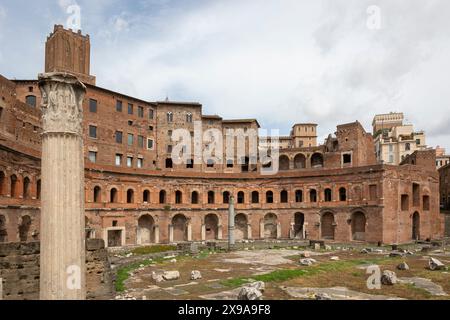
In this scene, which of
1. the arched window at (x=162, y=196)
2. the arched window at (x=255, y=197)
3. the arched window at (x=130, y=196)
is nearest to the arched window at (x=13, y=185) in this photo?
the arched window at (x=130, y=196)

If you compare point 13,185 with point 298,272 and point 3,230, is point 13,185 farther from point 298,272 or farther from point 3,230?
point 298,272

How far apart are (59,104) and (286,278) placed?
13.9 metres

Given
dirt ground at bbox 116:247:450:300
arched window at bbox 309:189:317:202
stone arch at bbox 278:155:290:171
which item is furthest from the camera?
stone arch at bbox 278:155:290:171

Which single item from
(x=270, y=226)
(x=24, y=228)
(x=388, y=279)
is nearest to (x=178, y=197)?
(x=270, y=226)

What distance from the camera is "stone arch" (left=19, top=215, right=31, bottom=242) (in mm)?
24750

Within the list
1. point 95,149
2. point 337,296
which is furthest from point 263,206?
point 337,296

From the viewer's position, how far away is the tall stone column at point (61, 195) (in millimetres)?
7523

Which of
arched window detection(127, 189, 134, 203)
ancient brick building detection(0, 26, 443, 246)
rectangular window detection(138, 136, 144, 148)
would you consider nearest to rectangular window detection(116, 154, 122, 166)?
ancient brick building detection(0, 26, 443, 246)

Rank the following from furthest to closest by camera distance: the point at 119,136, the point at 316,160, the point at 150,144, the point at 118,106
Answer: the point at 316,160 < the point at 150,144 < the point at 118,106 < the point at 119,136

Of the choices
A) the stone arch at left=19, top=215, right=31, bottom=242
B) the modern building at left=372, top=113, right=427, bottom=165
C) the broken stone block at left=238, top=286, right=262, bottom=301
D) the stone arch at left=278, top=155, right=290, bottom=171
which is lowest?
the broken stone block at left=238, top=286, right=262, bottom=301

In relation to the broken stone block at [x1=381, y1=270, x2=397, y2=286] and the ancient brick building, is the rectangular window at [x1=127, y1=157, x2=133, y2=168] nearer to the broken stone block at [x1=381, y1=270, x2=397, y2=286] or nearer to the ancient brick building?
the ancient brick building

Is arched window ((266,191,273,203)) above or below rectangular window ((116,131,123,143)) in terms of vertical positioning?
below

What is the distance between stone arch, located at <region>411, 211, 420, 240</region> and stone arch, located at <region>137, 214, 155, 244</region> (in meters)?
27.5

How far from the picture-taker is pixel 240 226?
43656 mm
